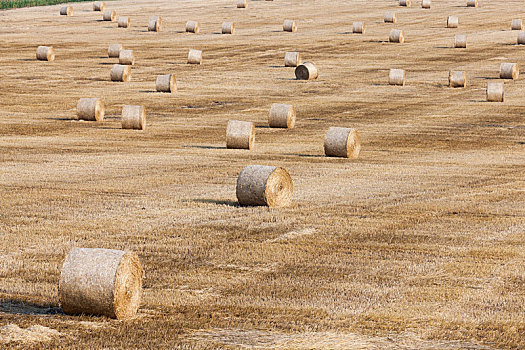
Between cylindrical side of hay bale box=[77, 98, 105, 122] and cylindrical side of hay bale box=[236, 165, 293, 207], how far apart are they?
16893 mm

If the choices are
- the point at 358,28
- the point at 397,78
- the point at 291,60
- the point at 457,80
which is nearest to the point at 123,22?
the point at 358,28

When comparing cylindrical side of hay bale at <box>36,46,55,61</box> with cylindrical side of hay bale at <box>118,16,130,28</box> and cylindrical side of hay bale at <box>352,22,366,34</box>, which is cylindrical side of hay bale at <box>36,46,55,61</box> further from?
cylindrical side of hay bale at <box>352,22,366,34</box>

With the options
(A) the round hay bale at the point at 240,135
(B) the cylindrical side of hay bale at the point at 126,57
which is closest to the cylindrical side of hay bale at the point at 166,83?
(B) the cylindrical side of hay bale at the point at 126,57

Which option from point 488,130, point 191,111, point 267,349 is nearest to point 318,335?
point 267,349

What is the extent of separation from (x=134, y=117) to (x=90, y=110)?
2.81 metres

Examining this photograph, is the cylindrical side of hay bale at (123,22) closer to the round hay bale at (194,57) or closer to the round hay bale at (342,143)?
the round hay bale at (194,57)

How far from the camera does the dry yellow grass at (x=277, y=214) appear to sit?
11.4m

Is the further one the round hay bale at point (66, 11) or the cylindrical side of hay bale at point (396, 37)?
the round hay bale at point (66, 11)

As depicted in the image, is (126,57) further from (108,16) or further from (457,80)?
(108,16)

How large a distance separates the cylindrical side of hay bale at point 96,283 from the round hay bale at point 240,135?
651 inches

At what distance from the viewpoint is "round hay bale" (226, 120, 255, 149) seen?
27.7 meters

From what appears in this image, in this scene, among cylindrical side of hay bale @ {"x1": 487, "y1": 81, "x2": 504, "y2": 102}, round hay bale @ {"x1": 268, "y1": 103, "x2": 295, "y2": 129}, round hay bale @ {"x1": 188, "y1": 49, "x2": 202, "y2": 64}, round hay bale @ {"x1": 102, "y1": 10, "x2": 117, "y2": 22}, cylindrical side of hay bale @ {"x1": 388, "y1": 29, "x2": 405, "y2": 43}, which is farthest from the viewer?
round hay bale @ {"x1": 102, "y1": 10, "x2": 117, "y2": 22}

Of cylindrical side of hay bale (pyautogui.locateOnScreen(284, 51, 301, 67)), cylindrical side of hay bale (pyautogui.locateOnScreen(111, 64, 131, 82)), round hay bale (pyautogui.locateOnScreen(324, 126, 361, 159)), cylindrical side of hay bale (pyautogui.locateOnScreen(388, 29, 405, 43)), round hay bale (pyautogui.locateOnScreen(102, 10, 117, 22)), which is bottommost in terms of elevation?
round hay bale (pyautogui.locateOnScreen(324, 126, 361, 159))

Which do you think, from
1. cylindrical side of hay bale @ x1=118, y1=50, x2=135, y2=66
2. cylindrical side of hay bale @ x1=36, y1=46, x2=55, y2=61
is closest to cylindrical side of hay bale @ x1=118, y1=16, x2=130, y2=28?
cylindrical side of hay bale @ x1=36, y1=46, x2=55, y2=61
